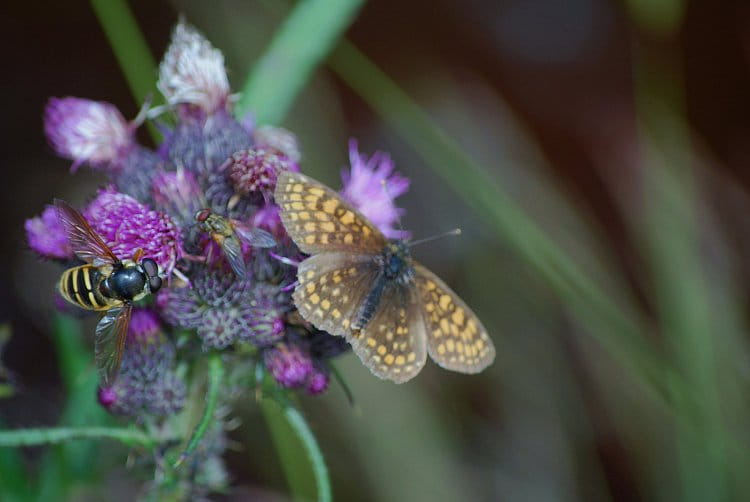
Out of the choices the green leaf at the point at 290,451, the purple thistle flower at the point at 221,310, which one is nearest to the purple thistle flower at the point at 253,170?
the purple thistle flower at the point at 221,310

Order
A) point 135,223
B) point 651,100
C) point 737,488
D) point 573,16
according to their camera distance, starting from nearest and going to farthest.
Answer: point 135,223, point 737,488, point 651,100, point 573,16

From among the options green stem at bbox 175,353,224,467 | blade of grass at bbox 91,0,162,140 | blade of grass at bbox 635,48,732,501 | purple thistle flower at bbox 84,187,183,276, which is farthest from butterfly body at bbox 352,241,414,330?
blade of grass at bbox 635,48,732,501

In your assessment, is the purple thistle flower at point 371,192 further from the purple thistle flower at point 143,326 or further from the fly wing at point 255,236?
the purple thistle flower at point 143,326

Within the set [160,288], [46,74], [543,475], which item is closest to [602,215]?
[543,475]

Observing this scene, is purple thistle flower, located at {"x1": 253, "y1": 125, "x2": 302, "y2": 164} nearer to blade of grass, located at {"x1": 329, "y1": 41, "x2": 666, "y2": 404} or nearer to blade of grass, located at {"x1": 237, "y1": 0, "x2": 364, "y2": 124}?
blade of grass, located at {"x1": 237, "y1": 0, "x2": 364, "y2": 124}

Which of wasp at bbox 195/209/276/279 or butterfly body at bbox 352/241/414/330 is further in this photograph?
butterfly body at bbox 352/241/414/330

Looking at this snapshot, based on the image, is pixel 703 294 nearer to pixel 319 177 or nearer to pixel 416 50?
pixel 319 177
